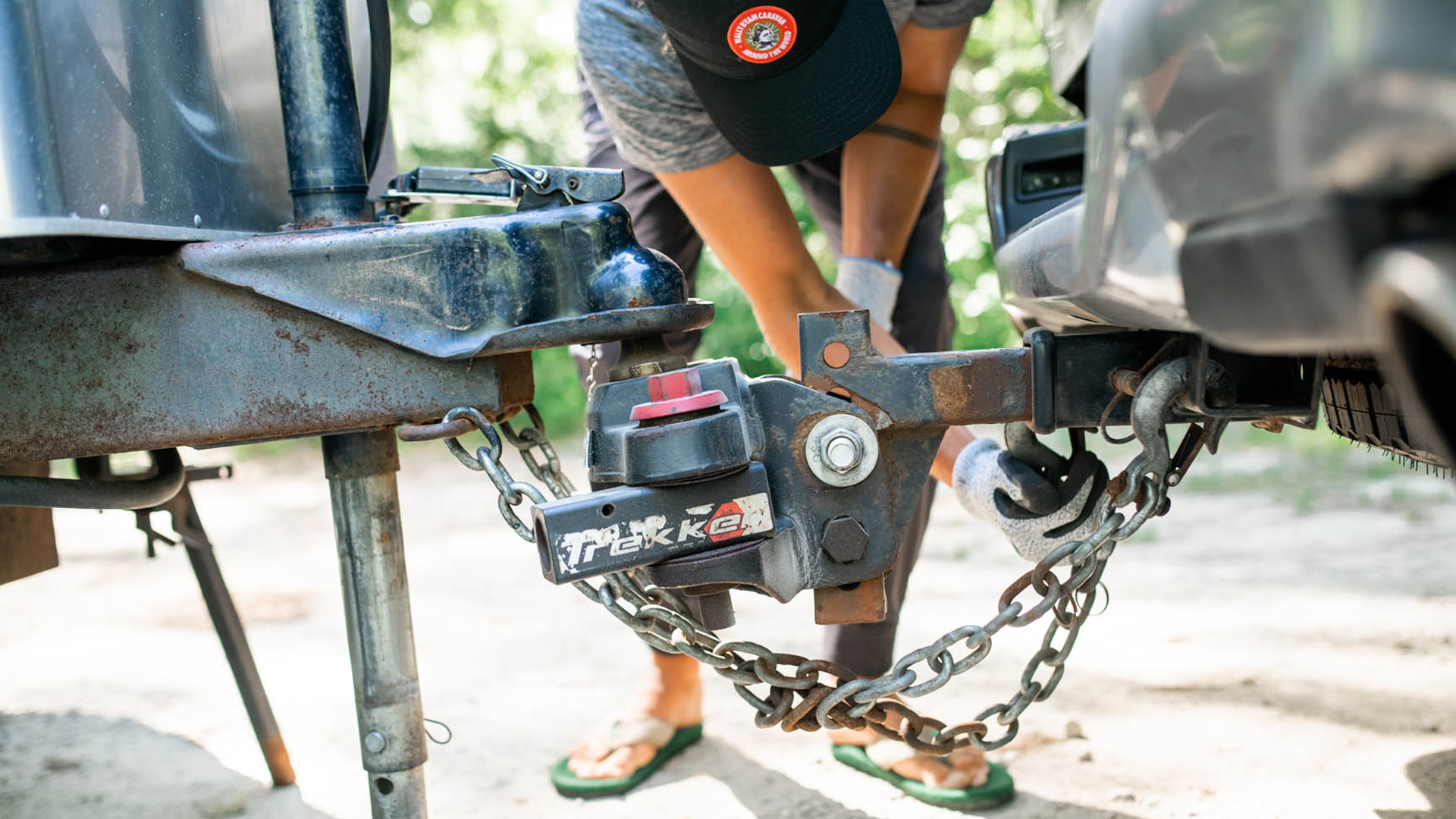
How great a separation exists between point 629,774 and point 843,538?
1058 millimetres

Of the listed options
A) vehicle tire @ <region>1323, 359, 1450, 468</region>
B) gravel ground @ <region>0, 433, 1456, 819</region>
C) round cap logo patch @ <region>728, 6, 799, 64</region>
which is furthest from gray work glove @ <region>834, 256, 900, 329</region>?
gravel ground @ <region>0, 433, 1456, 819</region>

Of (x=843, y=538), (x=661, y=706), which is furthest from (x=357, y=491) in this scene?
(x=661, y=706)

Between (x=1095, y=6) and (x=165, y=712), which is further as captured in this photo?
(x=165, y=712)

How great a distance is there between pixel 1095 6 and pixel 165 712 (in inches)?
97.1

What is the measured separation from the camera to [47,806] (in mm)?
2146

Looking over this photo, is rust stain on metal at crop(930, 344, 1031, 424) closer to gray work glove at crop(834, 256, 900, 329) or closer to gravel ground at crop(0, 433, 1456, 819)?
gray work glove at crop(834, 256, 900, 329)

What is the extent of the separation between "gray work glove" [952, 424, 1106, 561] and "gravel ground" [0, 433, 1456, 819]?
0.64 metres

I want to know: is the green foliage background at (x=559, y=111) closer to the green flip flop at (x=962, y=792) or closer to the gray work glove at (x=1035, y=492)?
the green flip flop at (x=962, y=792)

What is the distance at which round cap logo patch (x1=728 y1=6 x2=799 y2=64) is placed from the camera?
1.43m

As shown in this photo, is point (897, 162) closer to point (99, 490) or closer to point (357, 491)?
point (357, 491)

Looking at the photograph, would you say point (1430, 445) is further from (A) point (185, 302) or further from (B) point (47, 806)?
(B) point (47, 806)

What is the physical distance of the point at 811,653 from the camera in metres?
2.73

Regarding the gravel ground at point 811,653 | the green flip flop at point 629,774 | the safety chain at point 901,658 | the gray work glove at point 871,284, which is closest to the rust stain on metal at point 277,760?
the gravel ground at point 811,653

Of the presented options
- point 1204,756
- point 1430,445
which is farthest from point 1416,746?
point 1430,445
